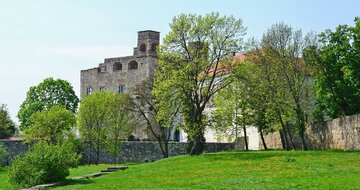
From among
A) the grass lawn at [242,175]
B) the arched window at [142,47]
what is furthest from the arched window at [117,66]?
the grass lawn at [242,175]

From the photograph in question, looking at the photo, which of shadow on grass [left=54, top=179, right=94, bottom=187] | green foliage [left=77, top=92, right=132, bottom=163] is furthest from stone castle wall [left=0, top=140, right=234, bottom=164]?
shadow on grass [left=54, top=179, right=94, bottom=187]

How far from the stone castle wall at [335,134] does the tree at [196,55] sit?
8.65 m

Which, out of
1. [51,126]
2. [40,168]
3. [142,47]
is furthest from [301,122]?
[142,47]

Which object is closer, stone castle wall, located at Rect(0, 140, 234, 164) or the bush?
the bush

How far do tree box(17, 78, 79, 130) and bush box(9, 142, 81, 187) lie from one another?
57044mm

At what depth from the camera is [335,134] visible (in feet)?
143

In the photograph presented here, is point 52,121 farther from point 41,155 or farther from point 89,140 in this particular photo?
point 41,155

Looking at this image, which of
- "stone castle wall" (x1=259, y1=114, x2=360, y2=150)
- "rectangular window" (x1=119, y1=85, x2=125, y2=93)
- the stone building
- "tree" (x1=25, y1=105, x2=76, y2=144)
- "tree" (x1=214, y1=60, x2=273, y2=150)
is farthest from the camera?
"rectangular window" (x1=119, y1=85, x2=125, y2=93)

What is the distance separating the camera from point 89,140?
61031 mm

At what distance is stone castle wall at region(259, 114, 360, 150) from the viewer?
4022 cm

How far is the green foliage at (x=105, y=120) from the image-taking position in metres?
58.6

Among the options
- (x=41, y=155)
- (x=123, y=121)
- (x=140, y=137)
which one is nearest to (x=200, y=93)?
(x=41, y=155)

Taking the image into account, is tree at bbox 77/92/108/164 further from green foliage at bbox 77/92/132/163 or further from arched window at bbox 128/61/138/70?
arched window at bbox 128/61/138/70

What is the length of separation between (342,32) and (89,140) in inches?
1076
